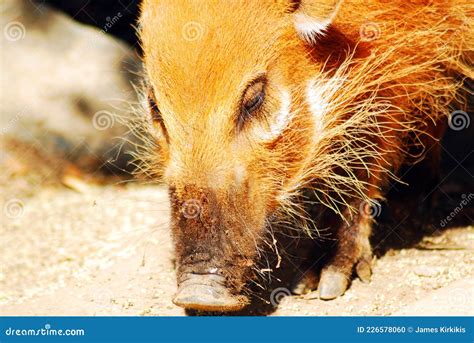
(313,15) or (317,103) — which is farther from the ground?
(313,15)

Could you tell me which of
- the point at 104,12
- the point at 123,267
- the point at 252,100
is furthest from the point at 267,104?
the point at 104,12

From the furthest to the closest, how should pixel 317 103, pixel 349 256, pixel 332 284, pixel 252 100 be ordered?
1. pixel 349 256
2. pixel 332 284
3. pixel 317 103
4. pixel 252 100

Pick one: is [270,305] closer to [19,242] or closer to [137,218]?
[137,218]

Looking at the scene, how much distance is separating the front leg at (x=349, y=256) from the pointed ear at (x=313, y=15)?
4.17ft

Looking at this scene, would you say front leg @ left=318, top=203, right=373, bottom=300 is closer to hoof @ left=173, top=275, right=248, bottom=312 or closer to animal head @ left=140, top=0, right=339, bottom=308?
animal head @ left=140, top=0, right=339, bottom=308

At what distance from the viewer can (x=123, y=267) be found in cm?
523

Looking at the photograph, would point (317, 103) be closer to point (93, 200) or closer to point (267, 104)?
point (267, 104)

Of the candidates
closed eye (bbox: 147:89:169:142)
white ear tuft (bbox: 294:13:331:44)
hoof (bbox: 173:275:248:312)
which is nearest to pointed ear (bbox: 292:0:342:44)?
white ear tuft (bbox: 294:13:331:44)

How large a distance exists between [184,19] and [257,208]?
106cm

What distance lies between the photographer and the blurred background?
15.6 ft

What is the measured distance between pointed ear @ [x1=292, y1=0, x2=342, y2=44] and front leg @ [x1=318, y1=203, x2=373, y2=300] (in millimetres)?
1273

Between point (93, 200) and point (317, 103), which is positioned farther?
point (93, 200)

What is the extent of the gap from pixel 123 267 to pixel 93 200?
1670mm

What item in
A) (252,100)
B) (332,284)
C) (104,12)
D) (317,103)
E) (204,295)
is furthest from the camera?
(104,12)
